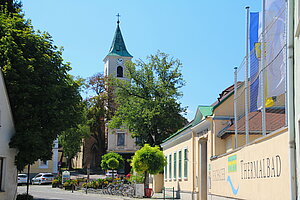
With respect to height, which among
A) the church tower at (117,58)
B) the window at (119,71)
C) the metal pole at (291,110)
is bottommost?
the metal pole at (291,110)

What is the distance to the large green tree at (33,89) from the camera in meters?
20.2

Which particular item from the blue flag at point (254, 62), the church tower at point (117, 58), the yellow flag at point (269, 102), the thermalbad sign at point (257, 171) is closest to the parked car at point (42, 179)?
the church tower at point (117, 58)

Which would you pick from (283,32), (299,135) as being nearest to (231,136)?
(283,32)

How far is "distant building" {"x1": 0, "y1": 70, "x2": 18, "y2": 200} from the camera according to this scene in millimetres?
19156

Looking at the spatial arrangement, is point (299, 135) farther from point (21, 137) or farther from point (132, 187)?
point (132, 187)

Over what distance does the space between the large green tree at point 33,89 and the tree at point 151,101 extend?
24.9m

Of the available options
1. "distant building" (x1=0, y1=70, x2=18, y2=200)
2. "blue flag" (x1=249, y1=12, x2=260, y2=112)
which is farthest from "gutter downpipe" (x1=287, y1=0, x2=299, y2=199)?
"distant building" (x1=0, y1=70, x2=18, y2=200)

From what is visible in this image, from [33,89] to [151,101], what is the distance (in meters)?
28.7

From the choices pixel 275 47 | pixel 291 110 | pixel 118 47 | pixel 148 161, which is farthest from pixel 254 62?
pixel 118 47

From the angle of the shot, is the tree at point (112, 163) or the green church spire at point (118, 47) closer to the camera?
the tree at point (112, 163)

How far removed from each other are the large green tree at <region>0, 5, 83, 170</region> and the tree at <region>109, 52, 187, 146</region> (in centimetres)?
2495

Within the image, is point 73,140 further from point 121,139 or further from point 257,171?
point 257,171

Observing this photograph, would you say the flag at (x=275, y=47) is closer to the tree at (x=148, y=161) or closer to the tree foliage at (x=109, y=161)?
the tree at (x=148, y=161)

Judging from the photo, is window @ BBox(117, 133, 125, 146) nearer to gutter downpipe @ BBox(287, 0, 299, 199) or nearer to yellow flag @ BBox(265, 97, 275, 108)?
yellow flag @ BBox(265, 97, 275, 108)
